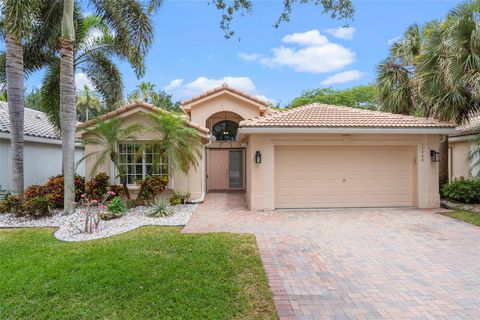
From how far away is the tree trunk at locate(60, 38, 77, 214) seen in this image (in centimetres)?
1090

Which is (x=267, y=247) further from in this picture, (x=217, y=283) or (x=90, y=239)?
(x=90, y=239)

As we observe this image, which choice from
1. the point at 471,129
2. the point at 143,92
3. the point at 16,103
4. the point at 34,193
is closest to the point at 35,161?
the point at 34,193

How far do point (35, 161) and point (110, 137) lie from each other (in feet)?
26.1

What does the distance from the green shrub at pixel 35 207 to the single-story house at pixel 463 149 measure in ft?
63.7

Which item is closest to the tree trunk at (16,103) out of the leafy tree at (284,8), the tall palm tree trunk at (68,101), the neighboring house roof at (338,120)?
the tall palm tree trunk at (68,101)

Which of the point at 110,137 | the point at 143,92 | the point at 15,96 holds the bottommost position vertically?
the point at 110,137

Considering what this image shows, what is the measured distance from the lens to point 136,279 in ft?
18.2

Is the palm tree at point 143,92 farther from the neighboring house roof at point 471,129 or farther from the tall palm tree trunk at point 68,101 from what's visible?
the neighboring house roof at point 471,129

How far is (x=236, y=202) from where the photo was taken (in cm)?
1486

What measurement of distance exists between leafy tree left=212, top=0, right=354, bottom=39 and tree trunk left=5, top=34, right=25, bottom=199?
9187mm

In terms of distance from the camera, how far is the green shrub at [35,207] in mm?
10896

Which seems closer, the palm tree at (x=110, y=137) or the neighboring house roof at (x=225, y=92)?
the palm tree at (x=110, y=137)

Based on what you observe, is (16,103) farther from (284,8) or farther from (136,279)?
(284,8)

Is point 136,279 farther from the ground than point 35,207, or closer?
closer
